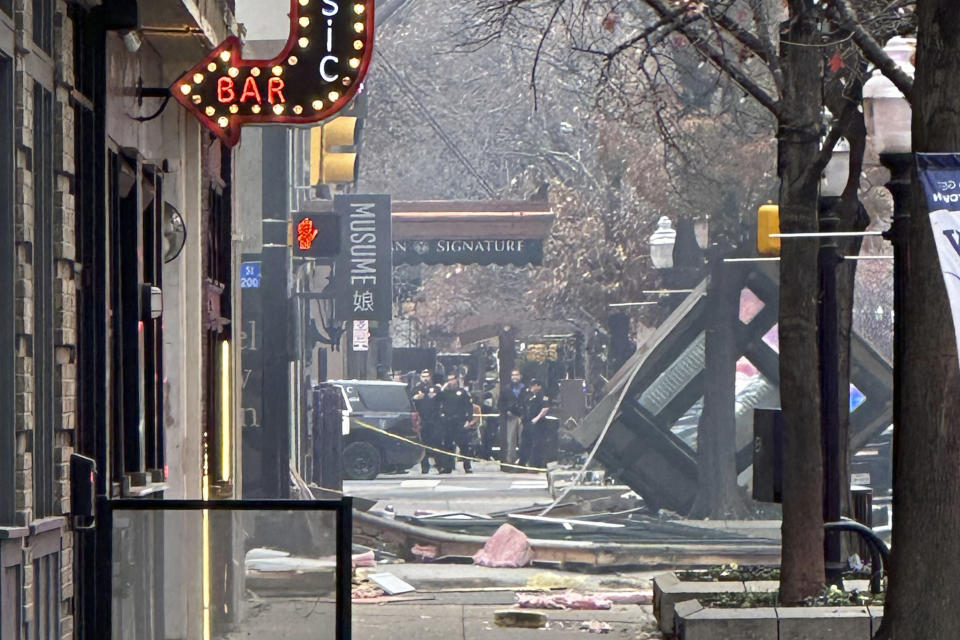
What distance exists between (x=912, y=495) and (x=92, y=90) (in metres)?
4.35

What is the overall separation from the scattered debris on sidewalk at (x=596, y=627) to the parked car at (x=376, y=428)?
70.8ft

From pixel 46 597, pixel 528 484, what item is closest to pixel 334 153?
pixel 528 484

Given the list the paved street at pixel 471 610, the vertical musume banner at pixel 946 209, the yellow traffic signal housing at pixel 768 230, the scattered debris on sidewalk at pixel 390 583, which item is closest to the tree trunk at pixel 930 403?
the vertical musume banner at pixel 946 209

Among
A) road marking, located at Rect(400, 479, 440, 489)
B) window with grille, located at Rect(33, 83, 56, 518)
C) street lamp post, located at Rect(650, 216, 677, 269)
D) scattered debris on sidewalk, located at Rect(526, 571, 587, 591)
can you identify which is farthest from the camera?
road marking, located at Rect(400, 479, 440, 489)

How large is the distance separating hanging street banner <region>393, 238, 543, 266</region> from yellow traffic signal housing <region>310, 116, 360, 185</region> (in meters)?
13.2

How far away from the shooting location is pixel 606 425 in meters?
24.8

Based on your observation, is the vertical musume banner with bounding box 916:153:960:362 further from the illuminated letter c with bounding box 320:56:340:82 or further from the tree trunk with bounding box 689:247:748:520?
the tree trunk with bounding box 689:247:748:520

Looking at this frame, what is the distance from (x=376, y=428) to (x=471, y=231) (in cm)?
548

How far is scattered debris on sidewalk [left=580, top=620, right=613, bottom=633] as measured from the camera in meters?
13.7

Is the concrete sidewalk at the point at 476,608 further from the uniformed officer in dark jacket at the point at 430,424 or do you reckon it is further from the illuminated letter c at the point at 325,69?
the uniformed officer in dark jacket at the point at 430,424

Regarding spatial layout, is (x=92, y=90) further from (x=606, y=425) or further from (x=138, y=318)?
(x=606, y=425)

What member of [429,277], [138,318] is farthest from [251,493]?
[429,277]

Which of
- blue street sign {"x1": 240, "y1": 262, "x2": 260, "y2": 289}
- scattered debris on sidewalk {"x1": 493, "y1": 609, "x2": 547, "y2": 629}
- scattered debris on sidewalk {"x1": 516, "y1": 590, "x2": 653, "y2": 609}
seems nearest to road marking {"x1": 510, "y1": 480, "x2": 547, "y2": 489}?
blue street sign {"x1": 240, "y1": 262, "x2": 260, "y2": 289}

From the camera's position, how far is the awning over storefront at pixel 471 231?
39.0 meters
